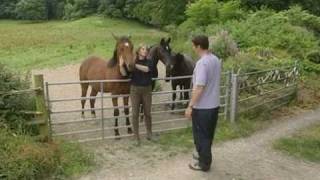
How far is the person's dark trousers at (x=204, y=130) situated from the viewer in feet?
24.5

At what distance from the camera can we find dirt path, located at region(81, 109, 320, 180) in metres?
7.89

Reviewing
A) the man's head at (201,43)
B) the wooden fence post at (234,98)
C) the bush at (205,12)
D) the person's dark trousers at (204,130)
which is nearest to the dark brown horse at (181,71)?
the wooden fence post at (234,98)

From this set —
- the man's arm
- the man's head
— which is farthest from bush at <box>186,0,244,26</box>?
the man's arm

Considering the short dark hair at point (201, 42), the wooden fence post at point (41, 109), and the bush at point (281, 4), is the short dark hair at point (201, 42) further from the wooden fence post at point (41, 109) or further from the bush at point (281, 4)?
the bush at point (281, 4)

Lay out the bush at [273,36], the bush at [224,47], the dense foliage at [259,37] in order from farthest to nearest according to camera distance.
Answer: the bush at [273,36] < the bush at [224,47] < the dense foliage at [259,37]

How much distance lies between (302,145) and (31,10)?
79949 millimetres

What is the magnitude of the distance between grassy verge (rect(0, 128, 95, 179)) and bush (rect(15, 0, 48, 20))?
263ft

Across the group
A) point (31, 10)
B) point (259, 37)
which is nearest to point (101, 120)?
point (259, 37)

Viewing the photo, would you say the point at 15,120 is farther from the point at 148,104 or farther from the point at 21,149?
the point at 148,104

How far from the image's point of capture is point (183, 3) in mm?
38531

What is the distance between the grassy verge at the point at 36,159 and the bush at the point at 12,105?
37 cm

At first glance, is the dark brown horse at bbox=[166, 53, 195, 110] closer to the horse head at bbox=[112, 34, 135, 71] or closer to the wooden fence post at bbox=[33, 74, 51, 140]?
the horse head at bbox=[112, 34, 135, 71]

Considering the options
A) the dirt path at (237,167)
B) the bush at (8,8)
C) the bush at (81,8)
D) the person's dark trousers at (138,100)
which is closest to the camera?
the dirt path at (237,167)

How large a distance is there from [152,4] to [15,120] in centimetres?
3653
